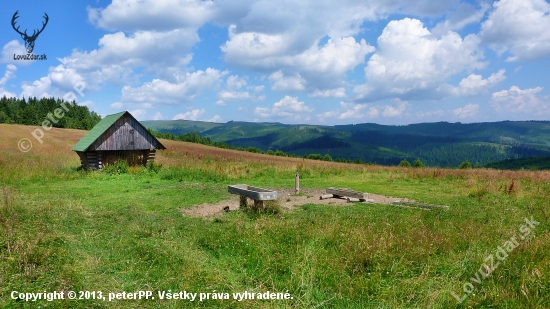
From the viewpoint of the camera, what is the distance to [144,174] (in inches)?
872

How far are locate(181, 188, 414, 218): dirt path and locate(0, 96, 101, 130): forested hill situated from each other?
7612 centimetres

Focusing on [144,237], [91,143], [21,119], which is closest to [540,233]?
[144,237]

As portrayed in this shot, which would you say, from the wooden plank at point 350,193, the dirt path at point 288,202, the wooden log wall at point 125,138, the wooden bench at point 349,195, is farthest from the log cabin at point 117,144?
the wooden plank at point 350,193

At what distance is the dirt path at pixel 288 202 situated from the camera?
442 inches

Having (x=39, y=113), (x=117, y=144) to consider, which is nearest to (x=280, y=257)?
(x=117, y=144)

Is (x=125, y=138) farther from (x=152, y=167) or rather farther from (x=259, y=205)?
(x=259, y=205)

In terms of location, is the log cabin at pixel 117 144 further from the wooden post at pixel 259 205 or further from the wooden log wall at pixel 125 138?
the wooden post at pixel 259 205

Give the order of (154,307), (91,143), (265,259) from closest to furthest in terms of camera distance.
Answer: (154,307) < (265,259) < (91,143)

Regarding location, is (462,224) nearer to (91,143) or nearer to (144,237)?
(144,237)

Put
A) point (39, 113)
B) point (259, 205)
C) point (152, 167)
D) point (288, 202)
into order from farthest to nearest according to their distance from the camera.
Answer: point (39, 113) < point (152, 167) < point (288, 202) < point (259, 205)

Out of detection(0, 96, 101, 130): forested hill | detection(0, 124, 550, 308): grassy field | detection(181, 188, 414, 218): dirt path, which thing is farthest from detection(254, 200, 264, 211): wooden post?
detection(0, 96, 101, 130): forested hill

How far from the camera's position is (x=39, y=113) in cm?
8556

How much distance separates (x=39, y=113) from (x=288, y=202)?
96431 mm

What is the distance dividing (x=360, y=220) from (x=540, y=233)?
4.22 m
